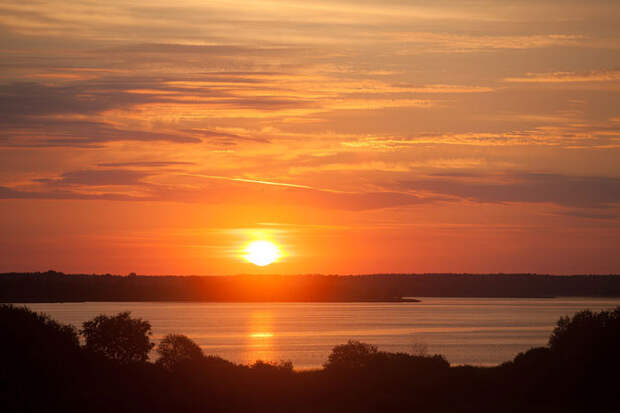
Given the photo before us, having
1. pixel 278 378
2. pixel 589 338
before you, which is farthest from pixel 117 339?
pixel 589 338

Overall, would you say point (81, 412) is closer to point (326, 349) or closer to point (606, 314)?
point (606, 314)

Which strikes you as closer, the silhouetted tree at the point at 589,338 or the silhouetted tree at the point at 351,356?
the silhouetted tree at the point at 589,338

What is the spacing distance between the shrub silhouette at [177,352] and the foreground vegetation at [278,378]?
10cm

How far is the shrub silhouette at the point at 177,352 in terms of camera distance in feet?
226

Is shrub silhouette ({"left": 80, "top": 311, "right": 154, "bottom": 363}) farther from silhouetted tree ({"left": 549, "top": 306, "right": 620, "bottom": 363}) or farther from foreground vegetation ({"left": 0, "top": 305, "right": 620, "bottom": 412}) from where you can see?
silhouetted tree ({"left": 549, "top": 306, "right": 620, "bottom": 363})

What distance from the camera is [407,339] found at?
147000mm

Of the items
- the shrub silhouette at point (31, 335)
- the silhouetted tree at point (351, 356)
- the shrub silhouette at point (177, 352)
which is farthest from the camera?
the shrub silhouette at point (177, 352)

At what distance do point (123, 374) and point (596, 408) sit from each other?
31319 mm

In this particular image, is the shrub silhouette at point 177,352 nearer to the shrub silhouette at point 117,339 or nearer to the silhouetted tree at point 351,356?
the shrub silhouette at point 117,339

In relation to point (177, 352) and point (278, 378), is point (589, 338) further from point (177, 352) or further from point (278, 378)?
point (177, 352)

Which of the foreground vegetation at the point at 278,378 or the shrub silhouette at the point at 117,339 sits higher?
the shrub silhouette at the point at 117,339

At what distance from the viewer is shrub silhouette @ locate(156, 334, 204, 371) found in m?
69.0

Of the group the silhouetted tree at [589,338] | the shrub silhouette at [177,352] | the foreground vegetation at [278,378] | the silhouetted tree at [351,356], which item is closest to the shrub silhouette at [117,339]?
the foreground vegetation at [278,378]

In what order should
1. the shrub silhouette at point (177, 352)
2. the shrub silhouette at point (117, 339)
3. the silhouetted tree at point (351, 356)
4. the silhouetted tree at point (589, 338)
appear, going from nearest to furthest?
the silhouetted tree at point (589, 338), the silhouetted tree at point (351, 356), the shrub silhouette at point (177, 352), the shrub silhouette at point (117, 339)
